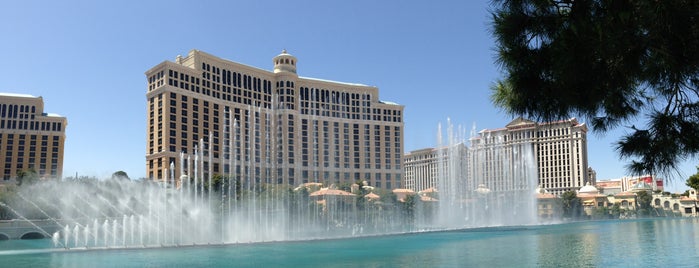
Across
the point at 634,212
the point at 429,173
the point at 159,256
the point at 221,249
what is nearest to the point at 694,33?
the point at 159,256

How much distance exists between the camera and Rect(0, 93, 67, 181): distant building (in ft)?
378

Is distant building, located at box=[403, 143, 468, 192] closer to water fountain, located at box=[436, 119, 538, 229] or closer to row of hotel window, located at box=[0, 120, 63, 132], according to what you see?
water fountain, located at box=[436, 119, 538, 229]

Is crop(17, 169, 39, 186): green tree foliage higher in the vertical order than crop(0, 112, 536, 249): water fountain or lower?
higher

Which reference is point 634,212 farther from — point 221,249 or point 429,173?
point 221,249

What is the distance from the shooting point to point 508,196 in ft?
287

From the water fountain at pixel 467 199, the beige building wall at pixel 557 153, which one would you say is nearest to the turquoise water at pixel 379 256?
the water fountain at pixel 467 199

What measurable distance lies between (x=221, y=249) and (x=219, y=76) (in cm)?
7812

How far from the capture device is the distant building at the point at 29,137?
115 meters

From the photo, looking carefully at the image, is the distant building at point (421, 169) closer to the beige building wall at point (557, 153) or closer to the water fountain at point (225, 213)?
the beige building wall at point (557, 153)

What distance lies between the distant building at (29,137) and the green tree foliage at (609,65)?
397 feet

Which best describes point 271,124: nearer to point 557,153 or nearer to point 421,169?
point 421,169

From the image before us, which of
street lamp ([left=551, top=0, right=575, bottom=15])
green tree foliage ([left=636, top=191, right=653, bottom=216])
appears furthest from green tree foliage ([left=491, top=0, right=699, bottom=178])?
green tree foliage ([left=636, top=191, right=653, bottom=216])

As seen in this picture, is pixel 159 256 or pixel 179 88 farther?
pixel 179 88

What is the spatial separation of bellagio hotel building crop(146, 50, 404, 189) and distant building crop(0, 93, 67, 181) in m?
31.7
